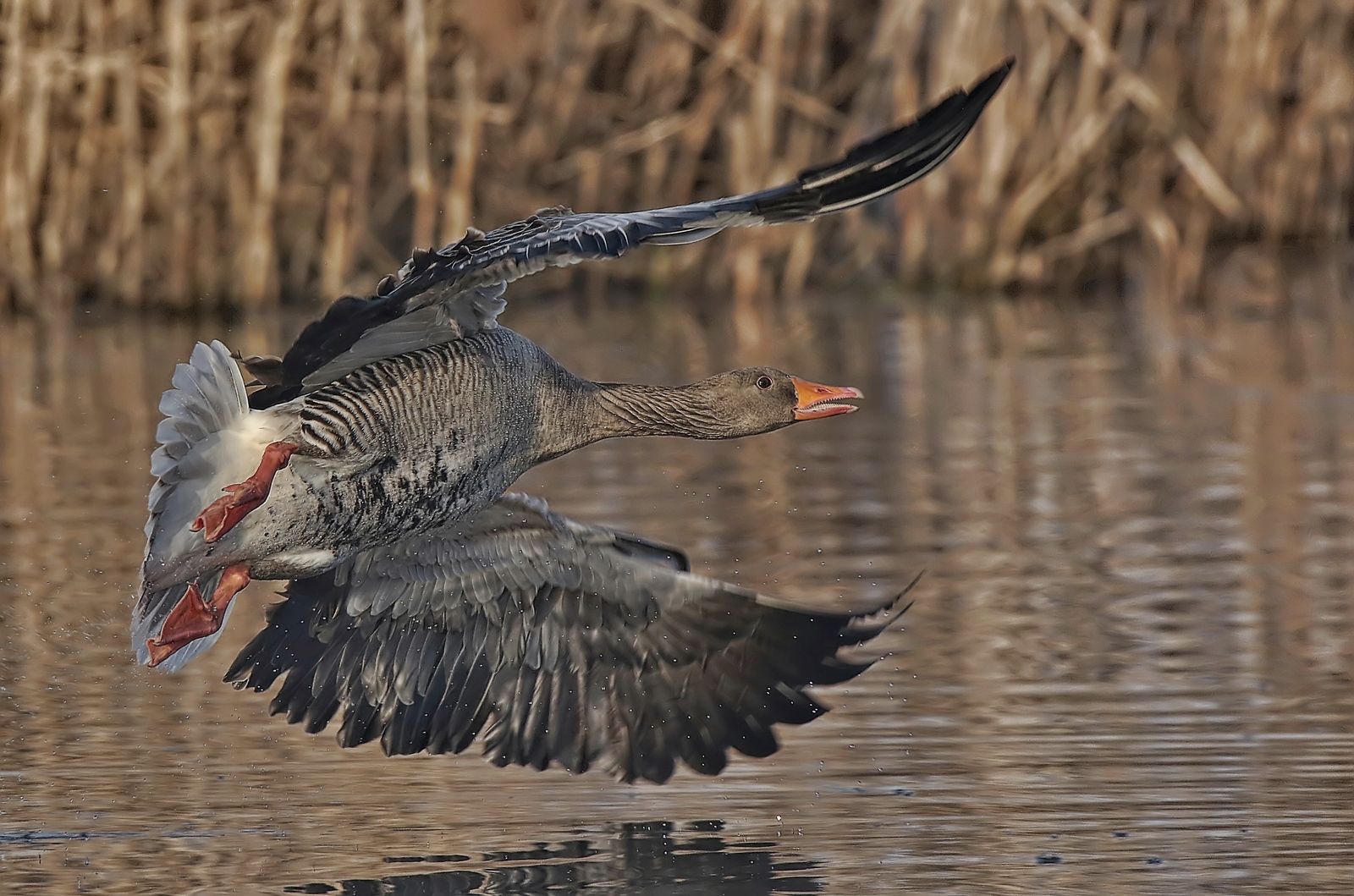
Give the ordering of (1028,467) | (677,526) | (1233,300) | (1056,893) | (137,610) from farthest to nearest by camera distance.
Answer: (1233,300), (1028,467), (677,526), (137,610), (1056,893)

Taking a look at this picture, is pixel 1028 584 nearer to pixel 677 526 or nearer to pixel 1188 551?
pixel 1188 551

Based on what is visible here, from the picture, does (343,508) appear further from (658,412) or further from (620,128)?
(620,128)

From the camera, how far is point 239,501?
712 cm

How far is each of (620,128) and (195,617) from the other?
13412 millimetres

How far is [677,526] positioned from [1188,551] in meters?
2.54

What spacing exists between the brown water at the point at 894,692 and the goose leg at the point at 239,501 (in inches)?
31.4

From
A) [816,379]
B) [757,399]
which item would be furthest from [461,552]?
[816,379]

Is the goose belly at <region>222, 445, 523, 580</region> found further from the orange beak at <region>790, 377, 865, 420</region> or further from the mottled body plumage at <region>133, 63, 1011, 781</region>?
the orange beak at <region>790, 377, 865, 420</region>

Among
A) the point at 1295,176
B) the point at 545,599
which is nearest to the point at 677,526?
the point at 545,599

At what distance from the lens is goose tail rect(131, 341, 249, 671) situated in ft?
24.1

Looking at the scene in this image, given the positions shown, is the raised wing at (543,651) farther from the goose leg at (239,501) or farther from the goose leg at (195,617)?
the goose leg at (239,501)

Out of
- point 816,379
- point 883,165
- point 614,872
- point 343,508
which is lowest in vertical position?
point 614,872

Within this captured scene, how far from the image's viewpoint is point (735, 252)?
68.4ft

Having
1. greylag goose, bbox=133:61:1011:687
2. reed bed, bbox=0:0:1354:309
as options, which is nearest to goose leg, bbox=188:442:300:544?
greylag goose, bbox=133:61:1011:687
